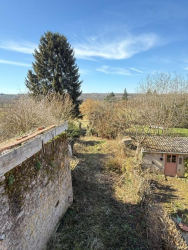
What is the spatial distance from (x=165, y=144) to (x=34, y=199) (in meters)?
14.2

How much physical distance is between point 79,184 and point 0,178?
7.07 m

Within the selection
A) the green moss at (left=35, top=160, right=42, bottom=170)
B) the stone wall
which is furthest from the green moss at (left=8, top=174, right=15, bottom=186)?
the green moss at (left=35, top=160, right=42, bottom=170)

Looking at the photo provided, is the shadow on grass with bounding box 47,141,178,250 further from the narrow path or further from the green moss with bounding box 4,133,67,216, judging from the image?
the green moss with bounding box 4,133,67,216

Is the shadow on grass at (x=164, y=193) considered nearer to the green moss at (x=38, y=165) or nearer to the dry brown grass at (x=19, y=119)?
the dry brown grass at (x=19, y=119)

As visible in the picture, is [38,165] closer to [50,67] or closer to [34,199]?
[34,199]

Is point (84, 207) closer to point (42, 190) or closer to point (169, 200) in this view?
point (42, 190)

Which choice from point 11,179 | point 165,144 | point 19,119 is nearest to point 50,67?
point 19,119

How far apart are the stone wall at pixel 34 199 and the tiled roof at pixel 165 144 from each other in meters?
11.0

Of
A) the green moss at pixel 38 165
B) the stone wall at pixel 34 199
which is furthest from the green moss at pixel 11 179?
the green moss at pixel 38 165

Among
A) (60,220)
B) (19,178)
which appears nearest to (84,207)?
(60,220)

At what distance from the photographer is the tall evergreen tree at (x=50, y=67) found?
18056mm

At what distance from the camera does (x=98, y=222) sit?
250 inches

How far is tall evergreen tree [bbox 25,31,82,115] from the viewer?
1806 centimetres

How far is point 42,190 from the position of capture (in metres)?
4.14
